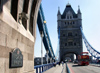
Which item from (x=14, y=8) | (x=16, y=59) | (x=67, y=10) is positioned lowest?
(x=16, y=59)

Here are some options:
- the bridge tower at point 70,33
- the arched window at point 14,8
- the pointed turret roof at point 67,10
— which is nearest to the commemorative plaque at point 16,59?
the arched window at point 14,8

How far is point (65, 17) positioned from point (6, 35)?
75.8 meters

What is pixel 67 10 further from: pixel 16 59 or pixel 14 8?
pixel 16 59

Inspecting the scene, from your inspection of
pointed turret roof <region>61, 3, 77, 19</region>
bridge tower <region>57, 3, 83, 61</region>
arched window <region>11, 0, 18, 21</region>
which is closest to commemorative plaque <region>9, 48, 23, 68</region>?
arched window <region>11, 0, 18, 21</region>

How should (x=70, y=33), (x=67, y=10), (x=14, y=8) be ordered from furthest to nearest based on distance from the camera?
1. (x=67, y=10)
2. (x=70, y=33)
3. (x=14, y=8)

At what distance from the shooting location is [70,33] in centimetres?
7450

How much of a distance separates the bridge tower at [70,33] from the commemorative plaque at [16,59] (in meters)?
64.3

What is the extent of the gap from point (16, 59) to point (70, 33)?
69732 mm

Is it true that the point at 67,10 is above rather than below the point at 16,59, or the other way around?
above

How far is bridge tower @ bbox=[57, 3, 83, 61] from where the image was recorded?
71312 mm

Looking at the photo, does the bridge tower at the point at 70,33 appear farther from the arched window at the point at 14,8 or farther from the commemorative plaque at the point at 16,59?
the arched window at the point at 14,8

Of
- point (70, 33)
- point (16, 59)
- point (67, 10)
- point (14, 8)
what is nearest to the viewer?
point (16, 59)

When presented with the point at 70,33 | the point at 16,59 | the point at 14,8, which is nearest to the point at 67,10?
the point at 70,33

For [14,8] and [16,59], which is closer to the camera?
[16,59]
